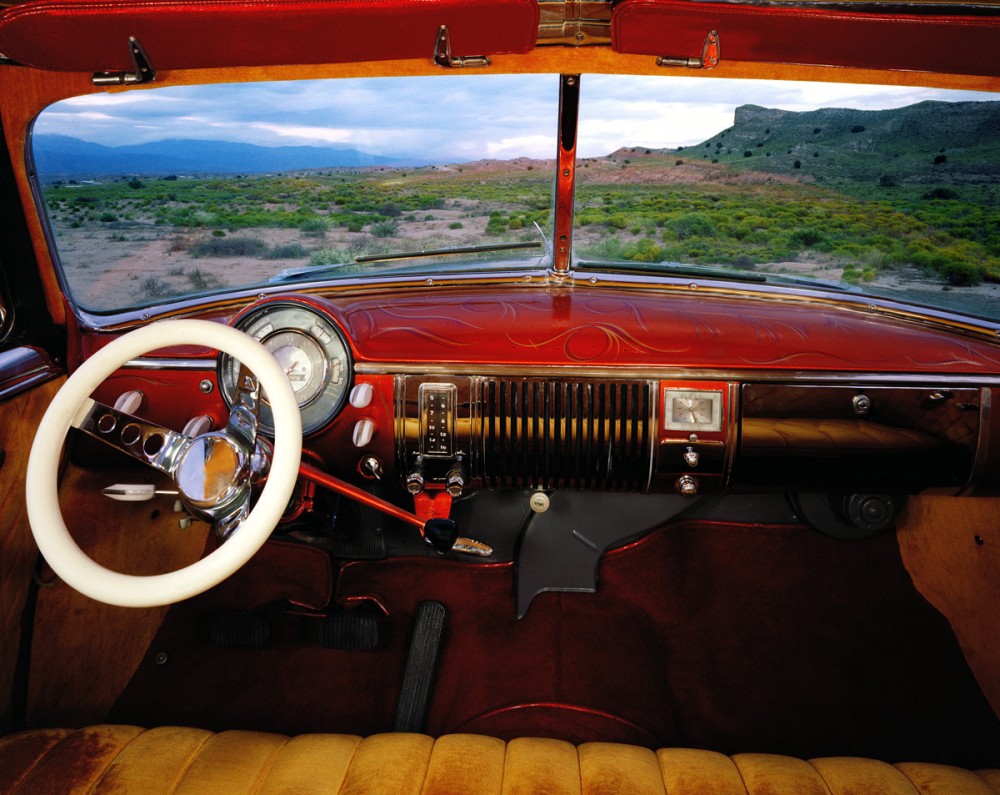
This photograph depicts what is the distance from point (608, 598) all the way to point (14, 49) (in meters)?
2.56

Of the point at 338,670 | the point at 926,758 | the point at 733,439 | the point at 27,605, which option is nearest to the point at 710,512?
the point at 733,439

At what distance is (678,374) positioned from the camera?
1996 millimetres

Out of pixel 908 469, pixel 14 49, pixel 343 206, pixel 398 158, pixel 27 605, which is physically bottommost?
pixel 27 605

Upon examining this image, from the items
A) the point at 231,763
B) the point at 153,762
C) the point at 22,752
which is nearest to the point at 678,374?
the point at 231,763

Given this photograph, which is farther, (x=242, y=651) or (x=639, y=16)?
(x=242, y=651)

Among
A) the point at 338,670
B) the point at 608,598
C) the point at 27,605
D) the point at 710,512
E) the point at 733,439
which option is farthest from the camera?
the point at 710,512

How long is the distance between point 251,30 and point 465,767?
5.74 feet

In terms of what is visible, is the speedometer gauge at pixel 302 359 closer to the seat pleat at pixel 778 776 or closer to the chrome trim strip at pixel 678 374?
the chrome trim strip at pixel 678 374

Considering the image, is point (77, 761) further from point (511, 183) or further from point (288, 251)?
point (511, 183)

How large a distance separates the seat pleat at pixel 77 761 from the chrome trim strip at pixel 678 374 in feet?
3.69

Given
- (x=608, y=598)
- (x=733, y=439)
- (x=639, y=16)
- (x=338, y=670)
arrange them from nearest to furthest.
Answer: (x=639, y=16) → (x=733, y=439) → (x=338, y=670) → (x=608, y=598)

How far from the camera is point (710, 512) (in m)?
2.82

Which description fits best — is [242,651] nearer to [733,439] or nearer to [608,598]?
[608,598]

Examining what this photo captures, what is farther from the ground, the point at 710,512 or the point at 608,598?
the point at 710,512
